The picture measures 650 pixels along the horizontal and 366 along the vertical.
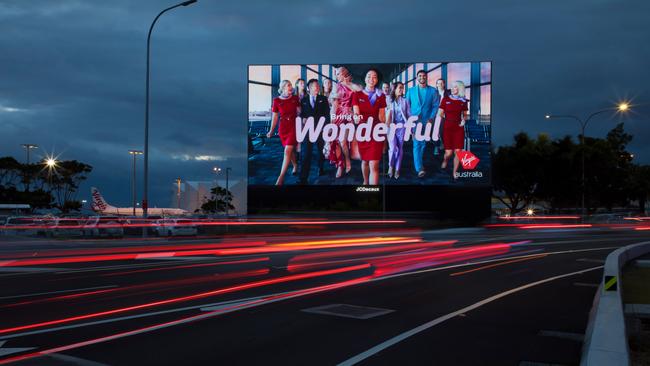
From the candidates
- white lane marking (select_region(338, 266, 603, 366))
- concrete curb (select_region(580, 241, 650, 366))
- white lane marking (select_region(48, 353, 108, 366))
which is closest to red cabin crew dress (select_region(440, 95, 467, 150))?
white lane marking (select_region(338, 266, 603, 366))

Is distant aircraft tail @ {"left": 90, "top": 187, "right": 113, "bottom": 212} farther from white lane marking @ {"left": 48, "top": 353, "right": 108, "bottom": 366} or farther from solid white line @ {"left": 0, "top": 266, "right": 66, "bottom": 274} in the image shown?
white lane marking @ {"left": 48, "top": 353, "right": 108, "bottom": 366}

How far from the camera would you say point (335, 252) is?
81.8 ft

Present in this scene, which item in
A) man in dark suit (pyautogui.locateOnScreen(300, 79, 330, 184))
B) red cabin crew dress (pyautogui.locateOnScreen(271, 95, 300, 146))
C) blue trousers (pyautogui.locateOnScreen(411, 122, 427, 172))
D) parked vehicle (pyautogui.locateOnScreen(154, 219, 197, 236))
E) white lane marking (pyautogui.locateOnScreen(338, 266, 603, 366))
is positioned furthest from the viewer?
red cabin crew dress (pyautogui.locateOnScreen(271, 95, 300, 146))

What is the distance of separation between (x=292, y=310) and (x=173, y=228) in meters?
29.5

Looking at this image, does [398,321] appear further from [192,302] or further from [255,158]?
[255,158]

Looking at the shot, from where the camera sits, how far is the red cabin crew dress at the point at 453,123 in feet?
190

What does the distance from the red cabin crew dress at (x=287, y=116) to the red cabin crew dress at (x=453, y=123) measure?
1413 centimetres

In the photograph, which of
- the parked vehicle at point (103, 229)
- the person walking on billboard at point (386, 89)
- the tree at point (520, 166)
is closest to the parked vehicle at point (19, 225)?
the parked vehicle at point (103, 229)

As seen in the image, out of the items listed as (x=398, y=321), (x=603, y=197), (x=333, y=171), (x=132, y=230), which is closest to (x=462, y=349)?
(x=398, y=321)

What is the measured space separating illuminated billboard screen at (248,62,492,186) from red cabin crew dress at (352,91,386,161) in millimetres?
96

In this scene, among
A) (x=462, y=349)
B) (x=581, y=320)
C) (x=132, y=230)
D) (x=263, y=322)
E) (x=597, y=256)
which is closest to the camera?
(x=462, y=349)

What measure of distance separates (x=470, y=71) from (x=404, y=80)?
6.28 metres

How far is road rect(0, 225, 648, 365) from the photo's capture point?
25.5 ft

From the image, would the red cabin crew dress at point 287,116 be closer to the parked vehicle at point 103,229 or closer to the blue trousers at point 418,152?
the blue trousers at point 418,152
